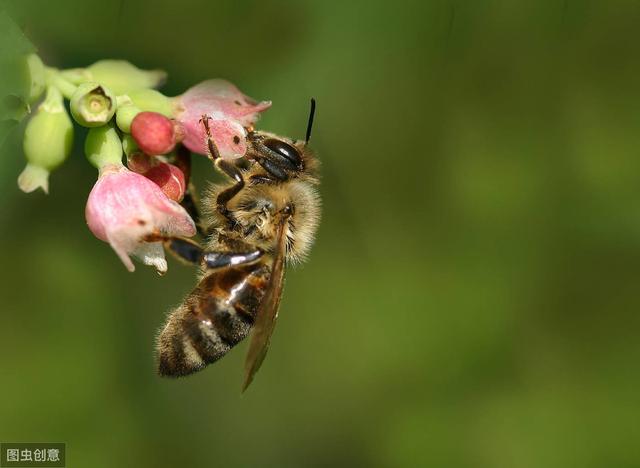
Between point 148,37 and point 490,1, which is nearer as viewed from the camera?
point 148,37

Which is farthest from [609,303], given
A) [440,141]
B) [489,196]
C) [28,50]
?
[28,50]

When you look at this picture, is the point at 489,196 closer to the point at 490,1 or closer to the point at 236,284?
the point at 490,1

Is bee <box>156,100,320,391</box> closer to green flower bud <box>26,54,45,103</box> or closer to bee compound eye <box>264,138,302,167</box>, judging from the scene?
bee compound eye <box>264,138,302,167</box>

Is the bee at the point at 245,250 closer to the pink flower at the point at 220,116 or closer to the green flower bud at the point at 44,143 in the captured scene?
the pink flower at the point at 220,116

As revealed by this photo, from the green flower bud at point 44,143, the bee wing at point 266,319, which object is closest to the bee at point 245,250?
the bee wing at point 266,319

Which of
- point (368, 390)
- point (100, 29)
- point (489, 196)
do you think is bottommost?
point (368, 390)

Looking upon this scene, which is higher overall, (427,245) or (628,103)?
(628,103)

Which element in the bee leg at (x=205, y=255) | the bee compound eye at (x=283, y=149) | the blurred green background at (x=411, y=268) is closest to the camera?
the bee leg at (x=205, y=255)
